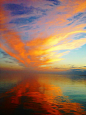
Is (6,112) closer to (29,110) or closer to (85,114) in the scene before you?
(29,110)

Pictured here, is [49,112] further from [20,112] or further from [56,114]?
[20,112]

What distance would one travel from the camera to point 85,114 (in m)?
12.7

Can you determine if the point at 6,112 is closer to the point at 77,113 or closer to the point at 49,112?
the point at 49,112

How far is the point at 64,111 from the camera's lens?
13516 mm

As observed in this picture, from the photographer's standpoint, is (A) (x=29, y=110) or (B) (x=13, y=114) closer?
(B) (x=13, y=114)

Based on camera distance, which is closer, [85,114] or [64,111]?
[85,114]

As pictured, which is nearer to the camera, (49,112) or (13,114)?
(13,114)

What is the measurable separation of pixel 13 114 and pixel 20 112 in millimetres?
934

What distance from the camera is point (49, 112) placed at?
13.1 meters

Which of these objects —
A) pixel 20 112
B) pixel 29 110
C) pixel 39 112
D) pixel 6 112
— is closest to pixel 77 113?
pixel 39 112

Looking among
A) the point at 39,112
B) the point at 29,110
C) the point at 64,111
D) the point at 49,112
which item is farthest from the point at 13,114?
the point at 64,111

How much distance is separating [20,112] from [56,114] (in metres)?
4.47

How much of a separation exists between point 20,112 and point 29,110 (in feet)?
4.10

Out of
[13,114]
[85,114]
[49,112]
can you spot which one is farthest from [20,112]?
[85,114]
